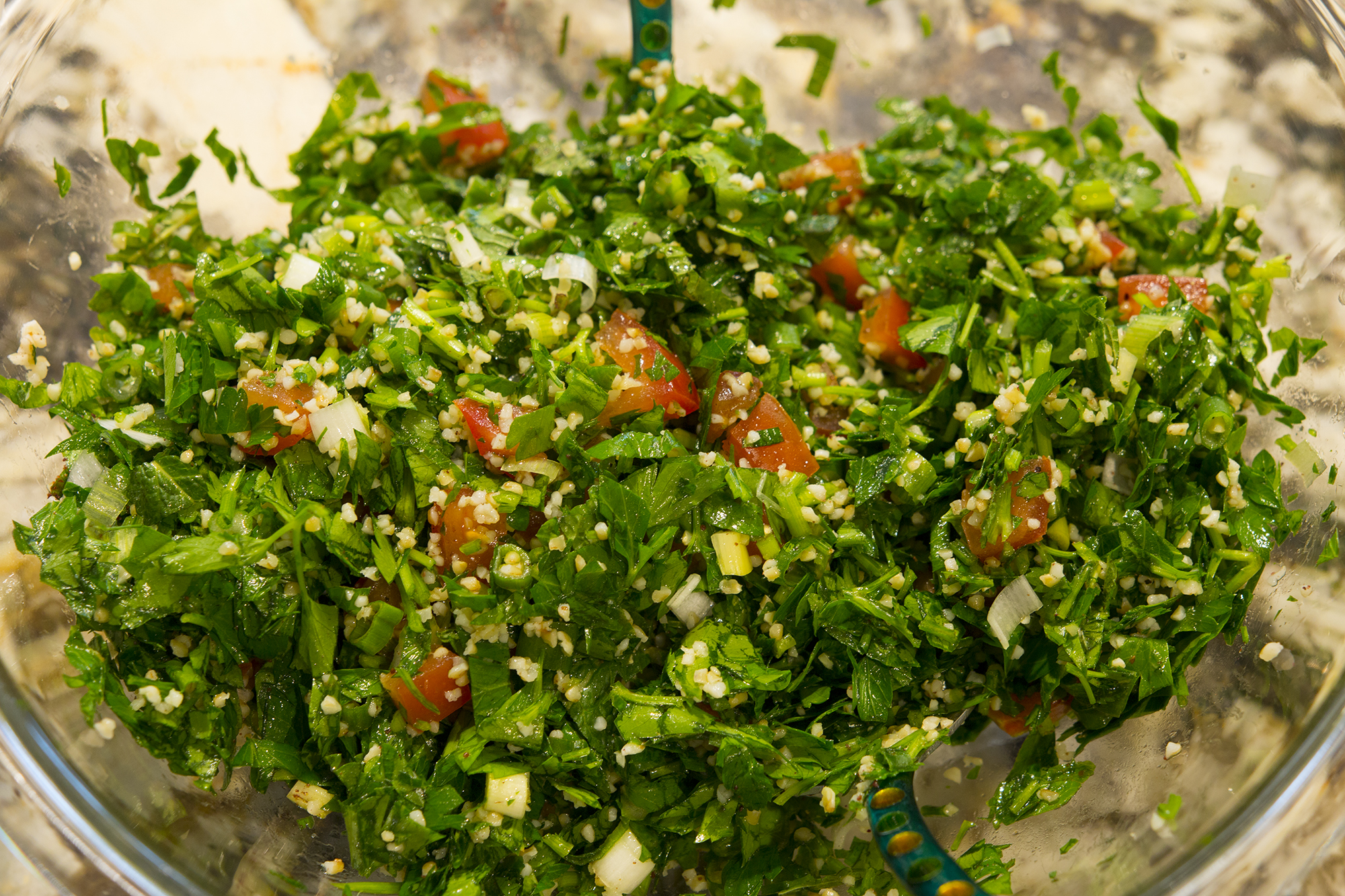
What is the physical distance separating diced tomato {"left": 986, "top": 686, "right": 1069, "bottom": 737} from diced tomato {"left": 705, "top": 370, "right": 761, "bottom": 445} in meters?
0.79

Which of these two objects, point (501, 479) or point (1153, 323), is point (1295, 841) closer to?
point (1153, 323)

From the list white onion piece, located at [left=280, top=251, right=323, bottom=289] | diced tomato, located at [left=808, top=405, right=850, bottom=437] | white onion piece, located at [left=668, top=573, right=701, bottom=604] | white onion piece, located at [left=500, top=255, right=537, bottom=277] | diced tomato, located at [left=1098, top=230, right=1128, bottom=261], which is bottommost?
white onion piece, located at [left=668, top=573, right=701, bottom=604]

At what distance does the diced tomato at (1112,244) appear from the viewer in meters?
1.99

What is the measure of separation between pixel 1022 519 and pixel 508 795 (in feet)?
3.51

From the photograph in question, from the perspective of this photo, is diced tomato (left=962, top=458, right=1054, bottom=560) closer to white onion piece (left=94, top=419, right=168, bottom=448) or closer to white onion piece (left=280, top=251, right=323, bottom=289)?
white onion piece (left=280, top=251, right=323, bottom=289)

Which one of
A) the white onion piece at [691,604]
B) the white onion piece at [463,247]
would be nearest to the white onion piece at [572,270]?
the white onion piece at [463,247]

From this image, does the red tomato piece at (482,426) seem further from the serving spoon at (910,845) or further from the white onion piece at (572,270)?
the serving spoon at (910,845)

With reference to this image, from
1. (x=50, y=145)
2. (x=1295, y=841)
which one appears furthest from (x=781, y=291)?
(x=50, y=145)

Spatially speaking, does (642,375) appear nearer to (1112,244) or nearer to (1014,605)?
(1014,605)

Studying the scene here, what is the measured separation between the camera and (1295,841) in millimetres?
1621

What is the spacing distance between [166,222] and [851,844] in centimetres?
207

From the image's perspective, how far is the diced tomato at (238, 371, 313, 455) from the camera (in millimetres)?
1616

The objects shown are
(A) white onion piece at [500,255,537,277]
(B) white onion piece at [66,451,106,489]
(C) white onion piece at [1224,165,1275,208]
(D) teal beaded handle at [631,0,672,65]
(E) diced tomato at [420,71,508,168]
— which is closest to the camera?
(B) white onion piece at [66,451,106,489]

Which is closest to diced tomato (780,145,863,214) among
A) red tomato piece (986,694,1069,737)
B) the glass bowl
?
the glass bowl
